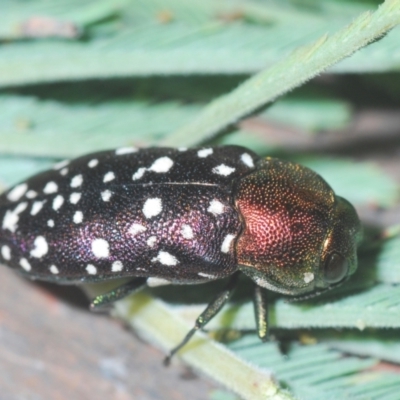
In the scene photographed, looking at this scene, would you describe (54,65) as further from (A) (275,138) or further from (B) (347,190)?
(B) (347,190)

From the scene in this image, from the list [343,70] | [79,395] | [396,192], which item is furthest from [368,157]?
[79,395]

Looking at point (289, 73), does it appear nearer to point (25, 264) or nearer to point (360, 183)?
point (360, 183)

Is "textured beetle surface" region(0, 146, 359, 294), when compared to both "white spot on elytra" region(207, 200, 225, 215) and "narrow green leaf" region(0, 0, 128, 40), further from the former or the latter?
"narrow green leaf" region(0, 0, 128, 40)

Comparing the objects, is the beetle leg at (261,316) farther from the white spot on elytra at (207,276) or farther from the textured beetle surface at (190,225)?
the white spot on elytra at (207,276)

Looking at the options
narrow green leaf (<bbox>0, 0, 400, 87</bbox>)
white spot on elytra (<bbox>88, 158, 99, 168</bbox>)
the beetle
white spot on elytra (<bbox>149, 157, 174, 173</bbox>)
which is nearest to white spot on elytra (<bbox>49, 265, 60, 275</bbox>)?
the beetle

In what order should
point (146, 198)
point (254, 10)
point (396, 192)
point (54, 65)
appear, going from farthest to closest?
point (254, 10), point (396, 192), point (54, 65), point (146, 198)

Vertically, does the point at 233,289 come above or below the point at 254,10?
below

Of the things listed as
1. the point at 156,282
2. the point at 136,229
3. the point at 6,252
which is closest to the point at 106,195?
the point at 136,229
